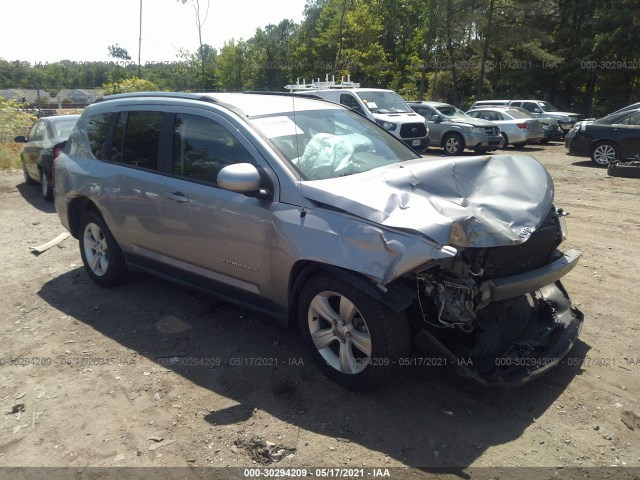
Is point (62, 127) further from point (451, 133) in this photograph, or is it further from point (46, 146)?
point (451, 133)

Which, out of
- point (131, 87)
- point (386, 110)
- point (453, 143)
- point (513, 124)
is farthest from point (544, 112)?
point (131, 87)

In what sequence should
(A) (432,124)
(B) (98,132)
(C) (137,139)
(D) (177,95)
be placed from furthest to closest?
(A) (432,124) → (B) (98,132) → (C) (137,139) → (D) (177,95)

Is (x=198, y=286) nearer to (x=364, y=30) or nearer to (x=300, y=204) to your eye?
(x=300, y=204)

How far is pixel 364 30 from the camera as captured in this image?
40.3 m

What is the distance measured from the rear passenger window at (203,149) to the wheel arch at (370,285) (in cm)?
96

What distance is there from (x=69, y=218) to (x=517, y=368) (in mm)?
4908

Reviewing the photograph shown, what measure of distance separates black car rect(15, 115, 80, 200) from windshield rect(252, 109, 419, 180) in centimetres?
710

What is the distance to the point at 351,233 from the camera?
10.6ft

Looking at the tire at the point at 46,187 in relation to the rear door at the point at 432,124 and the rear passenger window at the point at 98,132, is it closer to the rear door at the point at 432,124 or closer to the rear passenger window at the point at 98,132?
the rear passenger window at the point at 98,132

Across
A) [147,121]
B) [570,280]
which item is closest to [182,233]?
[147,121]

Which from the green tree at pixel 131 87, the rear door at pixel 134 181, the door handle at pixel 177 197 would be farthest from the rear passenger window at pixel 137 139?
the green tree at pixel 131 87

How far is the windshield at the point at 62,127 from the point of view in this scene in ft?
33.7

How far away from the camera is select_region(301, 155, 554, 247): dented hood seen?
3059 mm

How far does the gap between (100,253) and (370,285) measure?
356 cm
